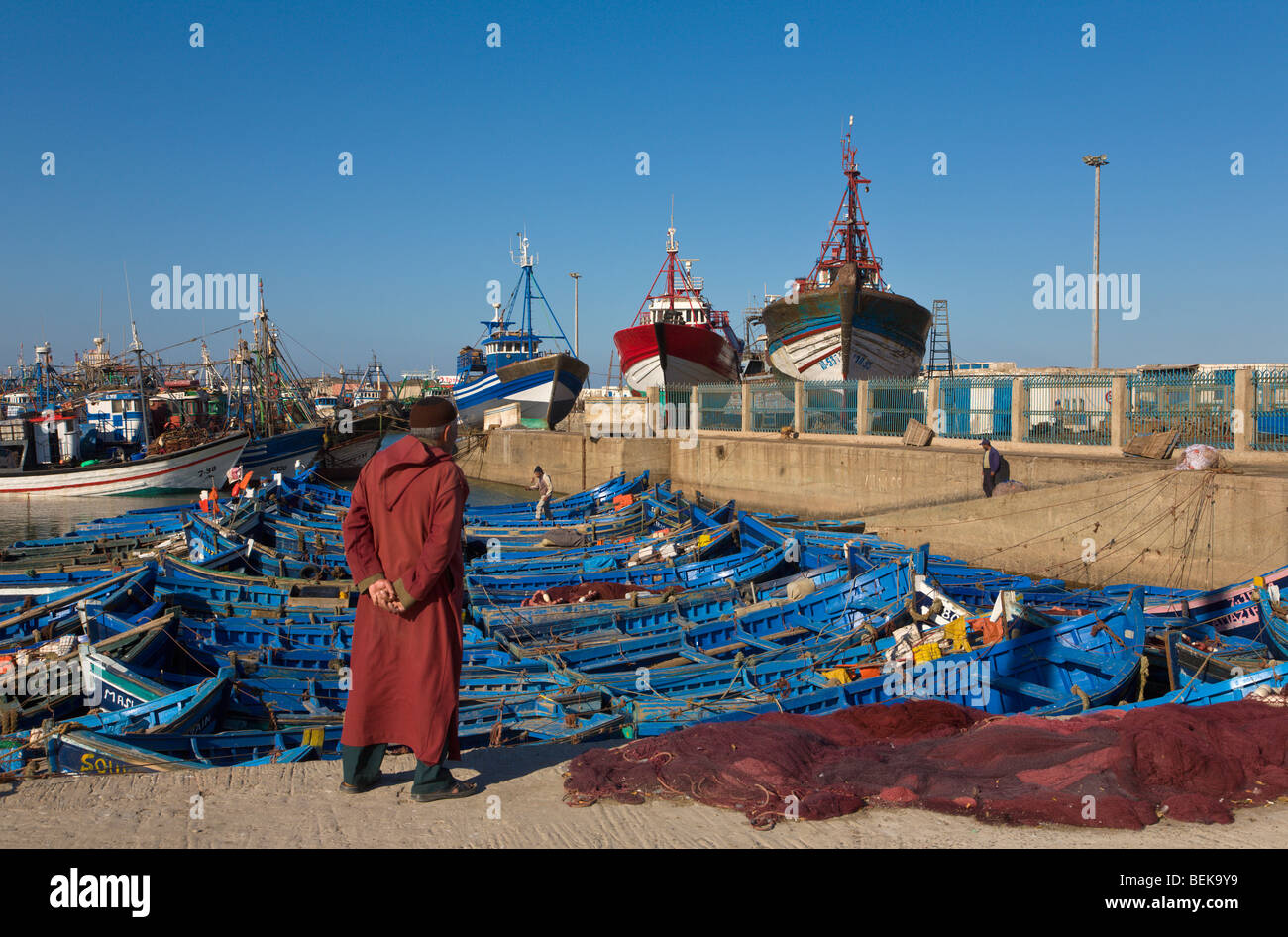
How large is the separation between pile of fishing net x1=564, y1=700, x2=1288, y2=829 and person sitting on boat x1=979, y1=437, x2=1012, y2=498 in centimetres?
1244

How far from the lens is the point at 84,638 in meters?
9.40

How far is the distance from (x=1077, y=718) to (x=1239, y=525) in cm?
972

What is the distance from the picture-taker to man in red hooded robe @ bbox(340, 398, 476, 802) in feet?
13.2

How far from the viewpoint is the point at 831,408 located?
950 inches

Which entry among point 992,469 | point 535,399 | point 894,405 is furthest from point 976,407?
point 535,399

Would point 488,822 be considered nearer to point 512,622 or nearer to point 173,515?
point 512,622

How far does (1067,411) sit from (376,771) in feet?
57.2

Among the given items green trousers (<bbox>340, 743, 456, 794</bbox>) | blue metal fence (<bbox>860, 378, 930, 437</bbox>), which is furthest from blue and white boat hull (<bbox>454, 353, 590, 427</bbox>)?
green trousers (<bbox>340, 743, 456, 794</bbox>)

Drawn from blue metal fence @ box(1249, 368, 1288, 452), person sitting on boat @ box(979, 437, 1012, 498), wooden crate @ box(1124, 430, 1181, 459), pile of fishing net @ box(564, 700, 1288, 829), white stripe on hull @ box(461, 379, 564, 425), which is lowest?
pile of fishing net @ box(564, 700, 1288, 829)

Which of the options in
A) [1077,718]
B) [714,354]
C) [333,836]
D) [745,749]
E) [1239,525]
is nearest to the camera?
[333,836]

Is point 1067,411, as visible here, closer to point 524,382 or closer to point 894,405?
point 894,405

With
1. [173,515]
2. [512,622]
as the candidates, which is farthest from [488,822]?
[173,515]

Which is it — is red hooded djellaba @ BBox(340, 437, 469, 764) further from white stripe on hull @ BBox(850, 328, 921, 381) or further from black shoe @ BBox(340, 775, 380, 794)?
white stripe on hull @ BBox(850, 328, 921, 381)
